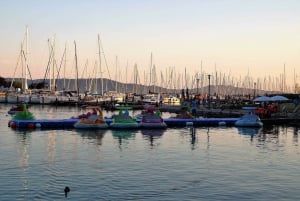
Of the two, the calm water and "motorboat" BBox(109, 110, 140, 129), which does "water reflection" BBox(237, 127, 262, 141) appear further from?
"motorboat" BBox(109, 110, 140, 129)

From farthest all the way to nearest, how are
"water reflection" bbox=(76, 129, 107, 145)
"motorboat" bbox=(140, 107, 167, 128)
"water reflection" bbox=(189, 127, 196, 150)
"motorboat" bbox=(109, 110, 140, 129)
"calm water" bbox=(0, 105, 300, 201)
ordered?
"motorboat" bbox=(140, 107, 167, 128), "motorboat" bbox=(109, 110, 140, 129), "water reflection" bbox=(76, 129, 107, 145), "water reflection" bbox=(189, 127, 196, 150), "calm water" bbox=(0, 105, 300, 201)

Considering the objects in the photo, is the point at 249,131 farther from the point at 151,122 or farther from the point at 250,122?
the point at 151,122

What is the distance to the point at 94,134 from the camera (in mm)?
39188

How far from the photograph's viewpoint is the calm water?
18.1 m

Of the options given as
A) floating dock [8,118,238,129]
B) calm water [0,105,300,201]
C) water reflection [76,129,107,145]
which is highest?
floating dock [8,118,238,129]

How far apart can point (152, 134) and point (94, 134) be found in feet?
15.5

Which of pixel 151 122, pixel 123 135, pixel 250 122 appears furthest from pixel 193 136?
pixel 250 122

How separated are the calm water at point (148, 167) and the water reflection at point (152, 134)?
1.08 feet

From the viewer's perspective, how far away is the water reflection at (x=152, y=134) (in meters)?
36.6

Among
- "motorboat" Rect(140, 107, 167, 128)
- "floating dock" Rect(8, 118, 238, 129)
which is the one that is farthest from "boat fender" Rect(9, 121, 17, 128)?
"motorboat" Rect(140, 107, 167, 128)

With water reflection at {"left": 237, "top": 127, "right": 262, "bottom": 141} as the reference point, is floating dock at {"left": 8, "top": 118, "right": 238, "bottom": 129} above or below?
above

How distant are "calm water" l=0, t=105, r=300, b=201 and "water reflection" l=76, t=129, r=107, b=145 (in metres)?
0.08

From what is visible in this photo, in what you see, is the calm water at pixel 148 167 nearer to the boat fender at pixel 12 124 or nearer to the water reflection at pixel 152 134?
the water reflection at pixel 152 134

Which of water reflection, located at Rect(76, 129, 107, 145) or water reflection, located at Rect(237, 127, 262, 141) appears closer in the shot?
water reflection, located at Rect(76, 129, 107, 145)
